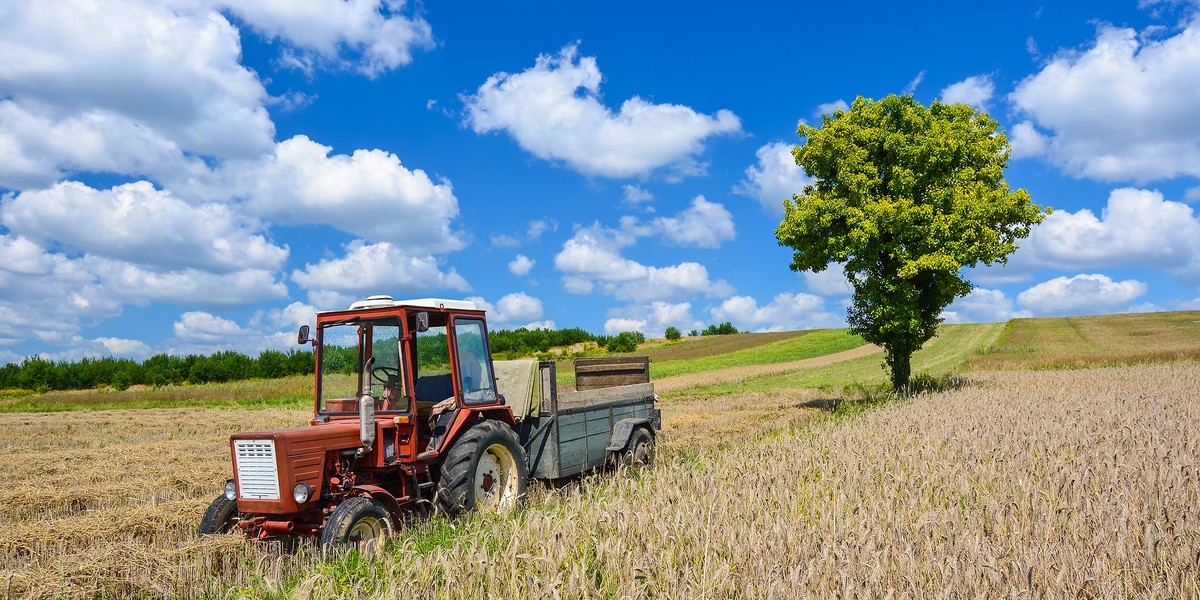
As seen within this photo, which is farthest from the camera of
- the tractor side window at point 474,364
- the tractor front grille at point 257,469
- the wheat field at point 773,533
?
the tractor side window at point 474,364

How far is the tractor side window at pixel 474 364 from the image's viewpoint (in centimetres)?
816

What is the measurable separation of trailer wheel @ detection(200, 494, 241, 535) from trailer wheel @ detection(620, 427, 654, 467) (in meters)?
4.95

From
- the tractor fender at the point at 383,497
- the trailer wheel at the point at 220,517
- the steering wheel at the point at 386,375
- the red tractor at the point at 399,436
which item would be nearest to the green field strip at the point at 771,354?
the red tractor at the point at 399,436

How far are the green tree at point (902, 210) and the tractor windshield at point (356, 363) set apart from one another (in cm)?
1590

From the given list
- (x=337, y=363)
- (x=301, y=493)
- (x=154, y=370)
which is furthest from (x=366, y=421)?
(x=154, y=370)

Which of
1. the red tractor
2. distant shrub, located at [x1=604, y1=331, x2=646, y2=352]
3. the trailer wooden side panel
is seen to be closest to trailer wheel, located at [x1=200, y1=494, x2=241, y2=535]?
the red tractor

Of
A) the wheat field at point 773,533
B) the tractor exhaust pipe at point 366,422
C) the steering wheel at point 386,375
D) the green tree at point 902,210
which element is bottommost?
the wheat field at point 773,533

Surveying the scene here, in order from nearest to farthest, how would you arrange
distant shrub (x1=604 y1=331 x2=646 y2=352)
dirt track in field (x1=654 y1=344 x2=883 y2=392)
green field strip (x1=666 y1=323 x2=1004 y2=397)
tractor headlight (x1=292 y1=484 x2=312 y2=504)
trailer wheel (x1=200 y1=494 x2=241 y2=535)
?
tractor headlight (x1=292 y1=484 x2=312 y2=504) < trailer wheel (x1=200 y1=494 x2=241 y2=535) < green field strip (x1=666 y1=323 x2=1004 y2=397) < dirt track in field (x1=654 y1=344 x2=883 y2=392) < distant shrub (x1=604 y1=331 x2=646 y2=352)

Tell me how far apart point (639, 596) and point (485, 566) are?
1135 mm

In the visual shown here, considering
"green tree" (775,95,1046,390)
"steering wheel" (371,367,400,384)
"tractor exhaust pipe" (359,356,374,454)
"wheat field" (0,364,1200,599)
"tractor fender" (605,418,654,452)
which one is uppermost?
"green tree" (775,95,1046,390)

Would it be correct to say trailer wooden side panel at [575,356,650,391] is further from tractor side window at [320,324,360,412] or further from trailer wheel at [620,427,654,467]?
tractor side window at [320,324,360,412]

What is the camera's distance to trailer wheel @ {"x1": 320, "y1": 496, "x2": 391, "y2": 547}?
6051 mm

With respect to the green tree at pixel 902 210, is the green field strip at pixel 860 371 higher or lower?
lower

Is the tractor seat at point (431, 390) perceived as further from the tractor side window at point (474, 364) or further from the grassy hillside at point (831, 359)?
the grassy hillside at point (831, 359)
